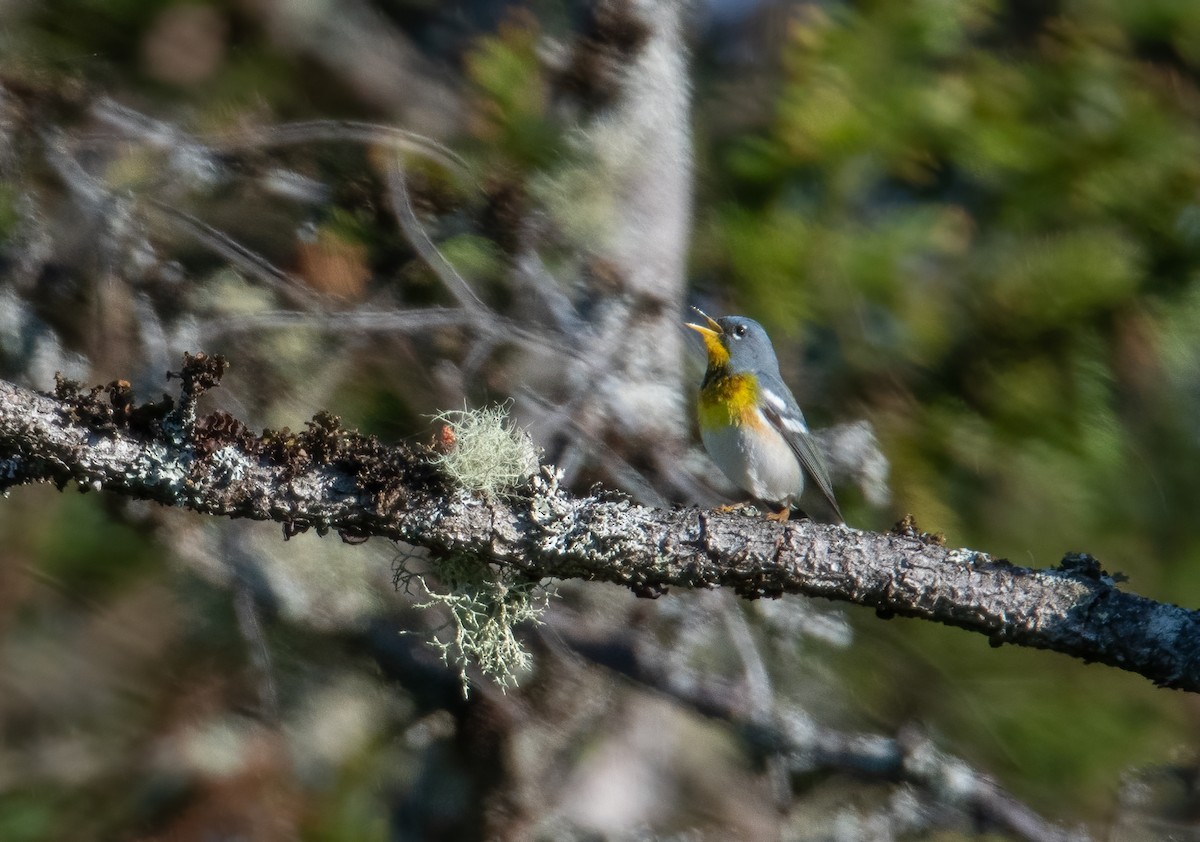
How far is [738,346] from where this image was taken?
3.01m

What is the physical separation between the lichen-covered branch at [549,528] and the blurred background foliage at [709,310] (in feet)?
0.53

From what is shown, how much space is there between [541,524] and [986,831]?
1398 millimetres

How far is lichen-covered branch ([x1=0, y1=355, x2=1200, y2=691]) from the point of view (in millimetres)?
1581

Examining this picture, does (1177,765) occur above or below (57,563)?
above

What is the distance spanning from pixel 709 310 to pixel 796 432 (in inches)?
20.0

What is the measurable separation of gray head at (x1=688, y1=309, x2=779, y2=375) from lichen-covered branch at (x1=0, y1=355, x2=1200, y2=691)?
0.89 metres

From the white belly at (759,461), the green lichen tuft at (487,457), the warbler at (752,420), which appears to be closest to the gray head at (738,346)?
the warbler at (752,420)

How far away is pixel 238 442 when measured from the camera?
1654mm

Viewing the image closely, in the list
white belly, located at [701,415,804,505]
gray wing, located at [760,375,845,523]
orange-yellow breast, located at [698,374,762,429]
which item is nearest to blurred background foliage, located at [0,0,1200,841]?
gray wing, located at [760,375,845,523]

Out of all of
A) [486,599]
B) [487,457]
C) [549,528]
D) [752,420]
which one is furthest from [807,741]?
[487,457]

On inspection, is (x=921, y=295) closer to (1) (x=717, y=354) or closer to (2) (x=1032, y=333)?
(2) (x=1032, y=333)

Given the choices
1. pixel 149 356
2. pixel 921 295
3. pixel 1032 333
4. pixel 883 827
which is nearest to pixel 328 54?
pixel 149 356

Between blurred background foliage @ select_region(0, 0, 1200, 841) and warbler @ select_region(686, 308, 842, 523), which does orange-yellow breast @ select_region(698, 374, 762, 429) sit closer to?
warbler @ select_region(686, 308, 842, 523)

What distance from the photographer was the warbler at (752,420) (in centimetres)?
279
